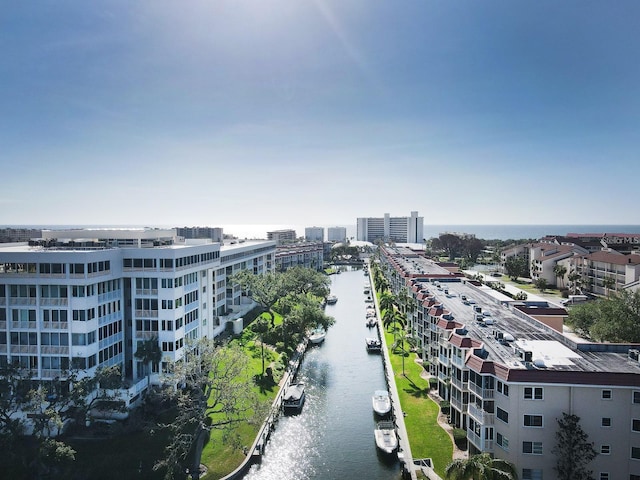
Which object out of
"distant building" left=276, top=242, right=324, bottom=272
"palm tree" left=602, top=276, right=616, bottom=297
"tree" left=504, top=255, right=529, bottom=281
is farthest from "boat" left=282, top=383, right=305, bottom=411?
"tree" left=504, top=255, right=529, bottom=281

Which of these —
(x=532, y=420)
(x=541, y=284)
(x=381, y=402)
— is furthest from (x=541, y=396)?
(x=541, y=284)

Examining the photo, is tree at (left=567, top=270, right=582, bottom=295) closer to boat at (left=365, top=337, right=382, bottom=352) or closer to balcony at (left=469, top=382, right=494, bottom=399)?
boat at (left=365, top=337, right=382, bottom=352)

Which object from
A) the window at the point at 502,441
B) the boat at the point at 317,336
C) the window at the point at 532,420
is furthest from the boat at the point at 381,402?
the boat at the point at 317,336

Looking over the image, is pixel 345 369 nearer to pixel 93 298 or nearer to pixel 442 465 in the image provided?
pixel 442 465

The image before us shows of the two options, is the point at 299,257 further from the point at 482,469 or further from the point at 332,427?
the point at 482,469

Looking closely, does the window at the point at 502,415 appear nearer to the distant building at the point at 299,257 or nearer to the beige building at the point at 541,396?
the beige building at the point at 541,396
